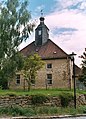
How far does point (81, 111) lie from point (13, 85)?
3272cm

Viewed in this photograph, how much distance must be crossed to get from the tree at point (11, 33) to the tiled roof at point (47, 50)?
1659 centimetres

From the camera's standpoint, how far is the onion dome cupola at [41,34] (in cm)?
5881

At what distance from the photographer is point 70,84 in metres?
52.8

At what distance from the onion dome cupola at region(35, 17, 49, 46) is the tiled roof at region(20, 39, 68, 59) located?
0.79 meters

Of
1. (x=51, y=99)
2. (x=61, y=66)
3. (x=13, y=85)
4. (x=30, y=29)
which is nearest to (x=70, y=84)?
(x=61, y=66)

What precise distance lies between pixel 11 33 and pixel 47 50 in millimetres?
21055

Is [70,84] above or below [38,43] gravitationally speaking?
below

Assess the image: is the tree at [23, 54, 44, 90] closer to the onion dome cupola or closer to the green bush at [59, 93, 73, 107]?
the onion dome cupola

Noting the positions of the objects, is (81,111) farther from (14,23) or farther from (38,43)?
(38,43)

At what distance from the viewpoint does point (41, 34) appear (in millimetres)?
59031

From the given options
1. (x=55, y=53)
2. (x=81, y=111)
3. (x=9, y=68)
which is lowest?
(x=81, y=111)

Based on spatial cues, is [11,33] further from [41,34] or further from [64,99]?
[41,34]

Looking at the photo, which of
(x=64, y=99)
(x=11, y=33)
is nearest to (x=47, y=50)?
(x=11, y=33)

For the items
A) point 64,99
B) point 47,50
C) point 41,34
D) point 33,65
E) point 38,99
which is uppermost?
point 41,34
